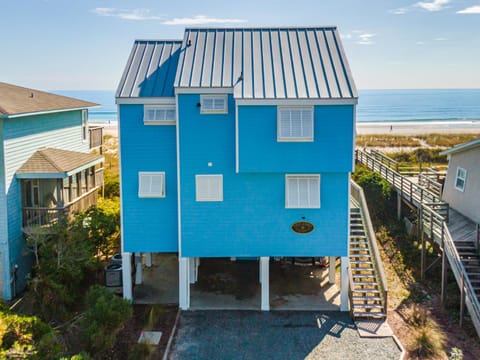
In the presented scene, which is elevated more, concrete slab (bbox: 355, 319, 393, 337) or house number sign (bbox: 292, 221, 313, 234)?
house number sign (bbox: 292, 221, 313, 234)

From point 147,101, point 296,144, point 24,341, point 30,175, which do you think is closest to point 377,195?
point 296,144

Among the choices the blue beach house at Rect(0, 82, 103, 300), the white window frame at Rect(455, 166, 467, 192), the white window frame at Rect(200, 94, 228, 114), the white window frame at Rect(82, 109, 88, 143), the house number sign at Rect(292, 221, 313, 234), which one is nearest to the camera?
the white window frame at Rect(200, 94, 228, 114)

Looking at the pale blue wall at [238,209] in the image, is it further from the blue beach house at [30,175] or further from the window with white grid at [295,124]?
the blue beach house at [30,175]

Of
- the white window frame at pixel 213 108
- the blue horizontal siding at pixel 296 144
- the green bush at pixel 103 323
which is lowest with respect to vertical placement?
the green bush at pixel 103 323

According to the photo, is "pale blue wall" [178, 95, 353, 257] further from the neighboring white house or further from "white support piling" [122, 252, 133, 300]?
the neighboring white house

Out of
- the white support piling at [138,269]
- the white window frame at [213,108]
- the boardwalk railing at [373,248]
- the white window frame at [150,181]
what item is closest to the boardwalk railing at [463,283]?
the boardwalk railing at [373,248]

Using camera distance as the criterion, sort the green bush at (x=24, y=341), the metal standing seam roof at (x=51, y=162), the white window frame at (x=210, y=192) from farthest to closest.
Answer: the metal standing seam roof at (x=51, y=162) < the white window frame at (x=210, y=192) < the green bush at (x=24, y=341)

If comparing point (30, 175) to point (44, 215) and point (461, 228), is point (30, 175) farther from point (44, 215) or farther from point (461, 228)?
point (461, 228)

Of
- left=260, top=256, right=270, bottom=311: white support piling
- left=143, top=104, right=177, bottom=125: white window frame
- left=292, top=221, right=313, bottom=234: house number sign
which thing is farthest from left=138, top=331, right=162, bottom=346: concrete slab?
left=143, top=104, right=177, bottom=125: white window frame
